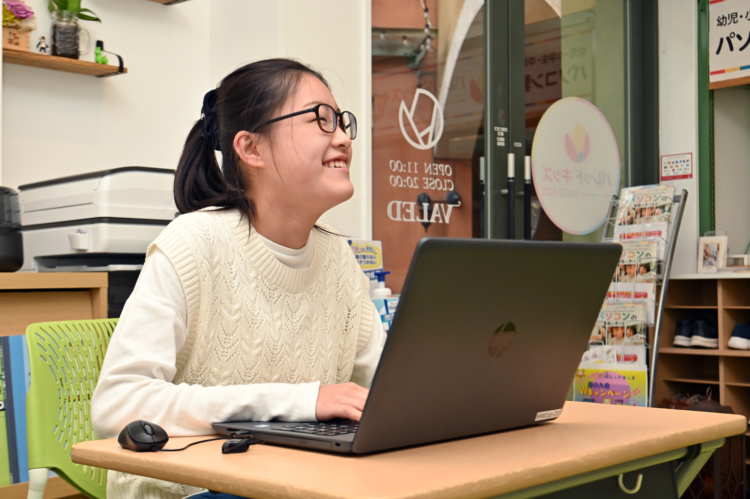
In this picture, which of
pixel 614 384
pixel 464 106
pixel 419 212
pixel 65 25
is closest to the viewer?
pixel 65 25

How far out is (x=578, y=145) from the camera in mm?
3836

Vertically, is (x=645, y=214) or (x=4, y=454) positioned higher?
(x=645, y=214)

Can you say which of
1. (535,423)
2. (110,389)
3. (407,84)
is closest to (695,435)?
(535,423)

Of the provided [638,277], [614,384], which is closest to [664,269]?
[638,277]

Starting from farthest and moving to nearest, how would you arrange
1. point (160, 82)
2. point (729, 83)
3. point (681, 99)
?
point (681, 99) < point (729, 83) < point (160, 82)

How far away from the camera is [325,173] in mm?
1352

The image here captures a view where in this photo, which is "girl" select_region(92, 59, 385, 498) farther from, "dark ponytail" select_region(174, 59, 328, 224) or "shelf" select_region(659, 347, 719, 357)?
"shelf" select_region(659, 347, 719, 357)

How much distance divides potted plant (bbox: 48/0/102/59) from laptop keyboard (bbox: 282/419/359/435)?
1.72 m

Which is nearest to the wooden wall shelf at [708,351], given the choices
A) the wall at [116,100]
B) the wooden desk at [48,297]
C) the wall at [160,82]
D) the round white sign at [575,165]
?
the round white sign at [575,165]

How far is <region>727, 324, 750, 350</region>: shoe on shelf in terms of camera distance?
3.56m

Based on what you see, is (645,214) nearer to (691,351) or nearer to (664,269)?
(664,269)

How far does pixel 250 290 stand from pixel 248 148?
286 millimetres

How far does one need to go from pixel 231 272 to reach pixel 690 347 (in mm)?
3147

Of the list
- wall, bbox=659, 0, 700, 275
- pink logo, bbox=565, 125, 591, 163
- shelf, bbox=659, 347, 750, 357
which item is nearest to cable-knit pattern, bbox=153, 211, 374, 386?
pink logo, bbox=565, 125, 591, 163
